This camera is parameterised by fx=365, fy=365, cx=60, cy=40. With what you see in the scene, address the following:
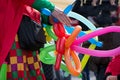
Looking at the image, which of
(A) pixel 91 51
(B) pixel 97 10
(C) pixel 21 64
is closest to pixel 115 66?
(A) pixel 91 51

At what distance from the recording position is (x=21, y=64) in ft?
7.73

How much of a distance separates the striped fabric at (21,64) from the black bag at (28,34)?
0.15 ft

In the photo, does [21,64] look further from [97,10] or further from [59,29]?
[97,10]

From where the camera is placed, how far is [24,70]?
2.37 metres

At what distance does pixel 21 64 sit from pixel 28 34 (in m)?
0.20

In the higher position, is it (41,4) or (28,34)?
(41,4)

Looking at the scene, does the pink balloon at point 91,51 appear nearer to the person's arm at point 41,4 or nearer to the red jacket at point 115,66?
the red jacket at point 115,66

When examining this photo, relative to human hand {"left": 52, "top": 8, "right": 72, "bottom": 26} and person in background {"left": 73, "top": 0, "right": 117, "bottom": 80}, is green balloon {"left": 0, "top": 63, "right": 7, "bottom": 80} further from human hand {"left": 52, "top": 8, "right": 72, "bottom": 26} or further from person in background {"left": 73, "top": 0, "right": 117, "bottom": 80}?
person in background {"left": 73, "top": 0, "right": 117, "bottom": 80}

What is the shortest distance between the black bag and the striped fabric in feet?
0.15

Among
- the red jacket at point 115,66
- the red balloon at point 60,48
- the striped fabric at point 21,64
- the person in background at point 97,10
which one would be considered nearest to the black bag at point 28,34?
the striped fabric at point 21,64

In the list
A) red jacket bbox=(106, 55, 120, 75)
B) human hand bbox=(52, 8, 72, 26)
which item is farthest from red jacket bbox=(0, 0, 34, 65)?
red jacket bbox=(106, 55, 120, 75)

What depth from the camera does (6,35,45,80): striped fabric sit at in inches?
92.0

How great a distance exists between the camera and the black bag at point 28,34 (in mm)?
2352

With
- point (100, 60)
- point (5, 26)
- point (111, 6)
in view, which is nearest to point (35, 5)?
point (5, 26)
